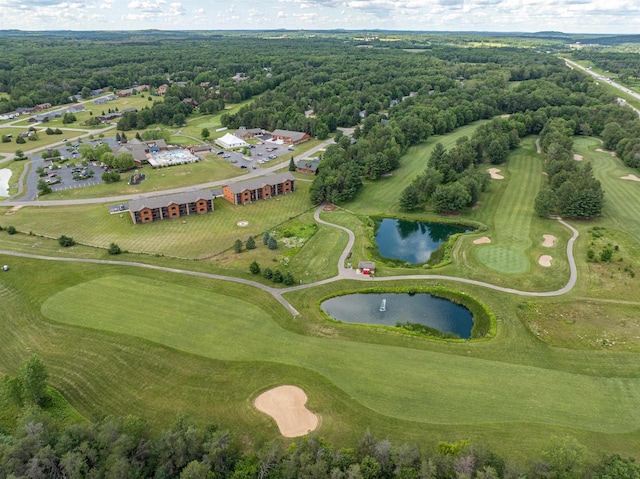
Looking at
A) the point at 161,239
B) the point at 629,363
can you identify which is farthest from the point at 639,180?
→ the point at 161,239

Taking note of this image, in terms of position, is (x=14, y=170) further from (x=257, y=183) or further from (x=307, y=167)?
(x=307, y=167)

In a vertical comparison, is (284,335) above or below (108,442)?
below

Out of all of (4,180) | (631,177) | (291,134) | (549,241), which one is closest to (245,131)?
(291,134)

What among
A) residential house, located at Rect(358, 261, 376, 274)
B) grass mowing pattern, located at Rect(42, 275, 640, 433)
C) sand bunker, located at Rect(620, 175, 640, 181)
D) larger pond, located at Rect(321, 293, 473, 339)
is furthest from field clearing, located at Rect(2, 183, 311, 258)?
sand bunker, located at Rect(620, 175, 640, 181)

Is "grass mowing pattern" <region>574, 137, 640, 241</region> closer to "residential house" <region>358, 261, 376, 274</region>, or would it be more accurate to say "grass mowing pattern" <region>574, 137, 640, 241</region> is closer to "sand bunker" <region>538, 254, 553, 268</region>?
"sand bunker" <region>538, 254, 553, 268</region>

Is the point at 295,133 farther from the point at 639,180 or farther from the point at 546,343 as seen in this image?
the point at 546,343

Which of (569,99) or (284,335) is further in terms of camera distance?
(569,99)

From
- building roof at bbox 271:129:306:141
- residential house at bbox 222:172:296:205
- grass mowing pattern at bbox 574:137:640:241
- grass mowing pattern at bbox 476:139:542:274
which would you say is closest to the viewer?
grass mowing pattern at bbox 476:139:542:274

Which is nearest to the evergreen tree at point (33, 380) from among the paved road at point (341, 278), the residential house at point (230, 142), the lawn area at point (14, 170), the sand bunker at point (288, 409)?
the sand bunker at point (288, 409)
